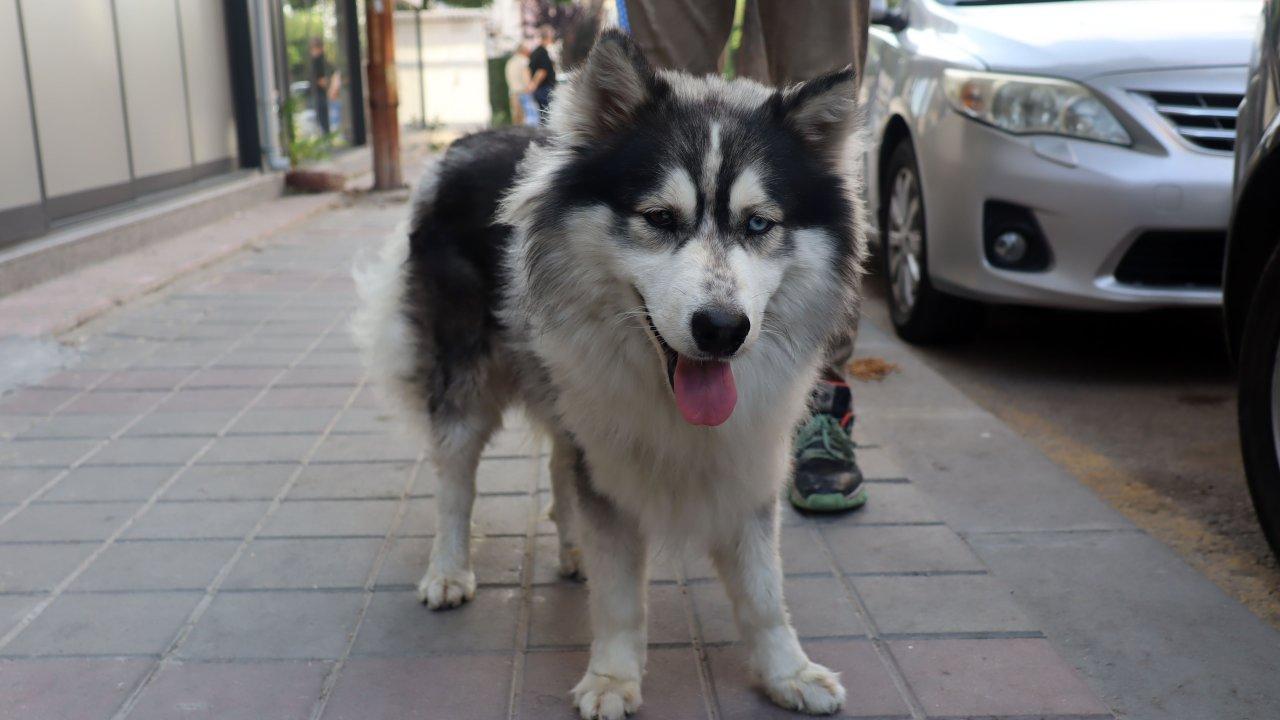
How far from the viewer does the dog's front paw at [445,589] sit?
9.32 feet

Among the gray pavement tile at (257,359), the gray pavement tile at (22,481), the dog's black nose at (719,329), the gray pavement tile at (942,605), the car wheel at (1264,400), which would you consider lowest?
the gray pavement tile at (942,605)

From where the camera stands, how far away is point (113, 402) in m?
4.48

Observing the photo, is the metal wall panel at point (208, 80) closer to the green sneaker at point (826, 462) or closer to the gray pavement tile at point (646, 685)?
the green sneaker at point (826, 462)

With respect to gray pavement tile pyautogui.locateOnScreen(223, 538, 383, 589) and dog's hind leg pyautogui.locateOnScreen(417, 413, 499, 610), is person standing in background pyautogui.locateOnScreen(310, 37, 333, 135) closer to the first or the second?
gray pavement tile pyautogui.locateOnScreen(223, 538, 383, 589)

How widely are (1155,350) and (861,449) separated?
2.32 metres

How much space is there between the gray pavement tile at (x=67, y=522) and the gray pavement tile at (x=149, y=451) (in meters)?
0.39

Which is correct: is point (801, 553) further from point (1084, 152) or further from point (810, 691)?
point (1084, 152)

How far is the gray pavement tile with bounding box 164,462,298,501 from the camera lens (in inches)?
140

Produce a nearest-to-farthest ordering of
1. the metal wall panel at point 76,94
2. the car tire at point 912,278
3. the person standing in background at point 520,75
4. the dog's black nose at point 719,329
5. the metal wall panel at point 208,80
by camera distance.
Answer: the dog's black nose at point 719,329
the car tire at point 912,278
the metal wall panel at point 76,94
the metal wall panel at point 208,80
the person standing in background at point 520,75

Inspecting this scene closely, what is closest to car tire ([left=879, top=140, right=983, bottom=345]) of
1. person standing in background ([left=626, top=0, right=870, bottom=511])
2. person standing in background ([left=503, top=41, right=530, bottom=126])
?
person standing in background ([left=626, top=0, right=870, bottom=511])

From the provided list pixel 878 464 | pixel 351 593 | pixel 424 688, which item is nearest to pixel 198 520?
pixel 351 593

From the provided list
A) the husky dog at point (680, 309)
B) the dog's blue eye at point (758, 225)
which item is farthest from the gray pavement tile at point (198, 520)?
the dog's blue eye at point (758, 225)

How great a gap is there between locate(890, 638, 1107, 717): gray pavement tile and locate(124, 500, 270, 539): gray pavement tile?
1973 millimetres

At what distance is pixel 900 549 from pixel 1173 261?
7.43 feet
